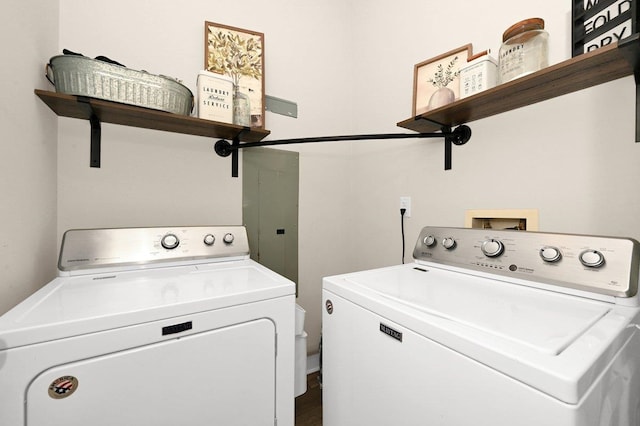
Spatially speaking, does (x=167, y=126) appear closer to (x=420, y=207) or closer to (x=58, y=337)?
(x=58, y=337)

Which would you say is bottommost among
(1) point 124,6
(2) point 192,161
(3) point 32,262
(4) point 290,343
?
(4) point 290,343

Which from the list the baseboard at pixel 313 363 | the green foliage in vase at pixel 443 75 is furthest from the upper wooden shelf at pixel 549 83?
the baseboard at pixel 313 363

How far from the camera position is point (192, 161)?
1516 mm

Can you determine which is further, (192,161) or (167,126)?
(192,161)

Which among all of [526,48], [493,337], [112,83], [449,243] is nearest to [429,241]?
[449,243]

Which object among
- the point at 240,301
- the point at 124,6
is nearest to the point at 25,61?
the point at 124,6

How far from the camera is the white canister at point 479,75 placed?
105 cm

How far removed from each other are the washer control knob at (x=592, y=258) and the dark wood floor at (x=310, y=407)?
56.3 inches

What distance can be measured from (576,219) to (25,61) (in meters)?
2.03

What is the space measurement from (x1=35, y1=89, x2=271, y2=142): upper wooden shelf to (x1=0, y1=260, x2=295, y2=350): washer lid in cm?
67

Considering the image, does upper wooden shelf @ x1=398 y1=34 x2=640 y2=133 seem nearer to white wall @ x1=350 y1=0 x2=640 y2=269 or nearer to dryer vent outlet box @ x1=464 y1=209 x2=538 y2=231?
white wall @ x1=350 y1=0 x2=640 y2=269

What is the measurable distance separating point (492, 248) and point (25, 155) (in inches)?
64.5

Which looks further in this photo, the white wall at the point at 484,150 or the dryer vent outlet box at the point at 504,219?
the dryer vent outlet box at the point at 504,219

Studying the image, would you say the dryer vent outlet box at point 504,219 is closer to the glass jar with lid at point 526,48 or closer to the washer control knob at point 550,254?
the washer control knob at point 550,254
